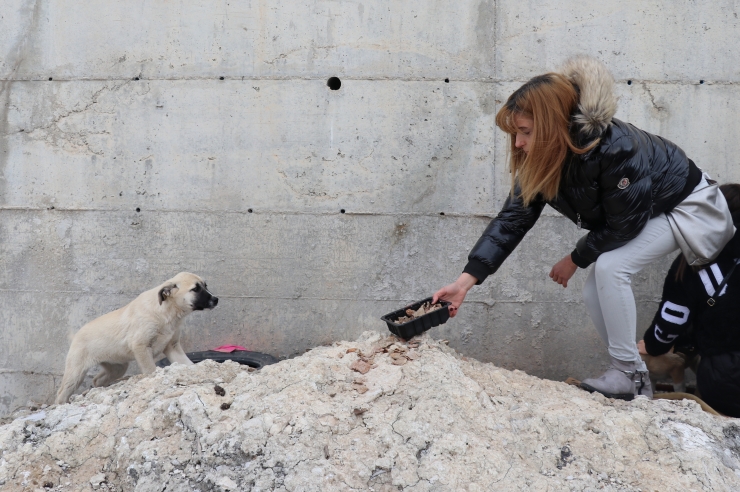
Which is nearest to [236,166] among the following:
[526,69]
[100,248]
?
[100,248]

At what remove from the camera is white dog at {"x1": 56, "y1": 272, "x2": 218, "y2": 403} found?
3.78 meters

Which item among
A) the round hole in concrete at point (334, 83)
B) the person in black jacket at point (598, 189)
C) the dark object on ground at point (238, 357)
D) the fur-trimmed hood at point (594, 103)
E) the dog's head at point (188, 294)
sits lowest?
the dark object on ground at point (238, 357)

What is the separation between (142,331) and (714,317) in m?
3.27

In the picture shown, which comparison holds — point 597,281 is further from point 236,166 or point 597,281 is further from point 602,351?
point 236,166

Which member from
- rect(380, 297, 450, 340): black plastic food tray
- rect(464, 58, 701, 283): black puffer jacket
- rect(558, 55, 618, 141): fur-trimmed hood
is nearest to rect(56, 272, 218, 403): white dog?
rect(380, 297, 450, 340): black plastic food tray

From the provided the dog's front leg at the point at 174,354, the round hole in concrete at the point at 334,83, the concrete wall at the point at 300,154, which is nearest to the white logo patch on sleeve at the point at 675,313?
the concrete wall at the point at 300,154

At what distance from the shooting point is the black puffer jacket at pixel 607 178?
8.80 ft

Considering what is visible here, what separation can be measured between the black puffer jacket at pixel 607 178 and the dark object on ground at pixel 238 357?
163cm

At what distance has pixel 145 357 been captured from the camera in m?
3.79

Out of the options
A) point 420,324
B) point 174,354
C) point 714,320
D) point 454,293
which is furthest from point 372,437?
point 174,354

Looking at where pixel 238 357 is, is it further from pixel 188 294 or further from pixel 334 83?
pixel 334 83

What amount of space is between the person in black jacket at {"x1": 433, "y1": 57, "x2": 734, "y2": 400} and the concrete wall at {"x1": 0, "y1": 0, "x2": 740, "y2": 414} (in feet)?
3.71

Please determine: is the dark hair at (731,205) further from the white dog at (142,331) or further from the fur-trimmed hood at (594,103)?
the white dog at (142,331)

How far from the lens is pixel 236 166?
4262mm
